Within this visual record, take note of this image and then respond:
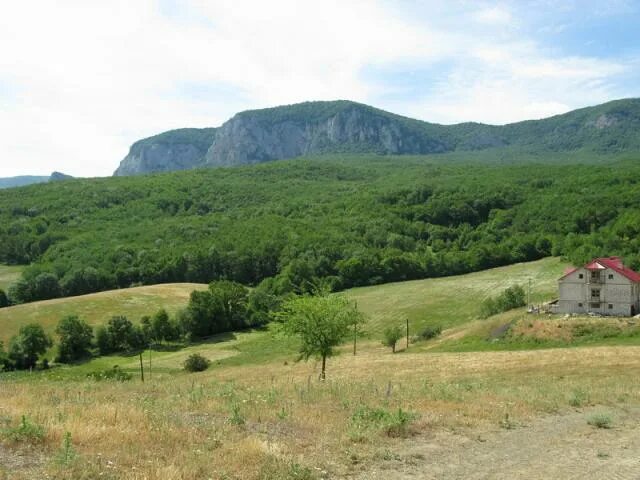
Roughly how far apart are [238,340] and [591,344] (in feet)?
162

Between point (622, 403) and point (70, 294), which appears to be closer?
point (622, 403)

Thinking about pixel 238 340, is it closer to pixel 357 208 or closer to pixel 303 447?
pixel 303 447

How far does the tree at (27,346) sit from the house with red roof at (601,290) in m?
62.4

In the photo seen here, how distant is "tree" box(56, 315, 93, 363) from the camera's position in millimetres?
75562

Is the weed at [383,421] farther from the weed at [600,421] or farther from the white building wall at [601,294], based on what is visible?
the white building wall at [601,294]

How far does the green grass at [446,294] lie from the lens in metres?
78.1

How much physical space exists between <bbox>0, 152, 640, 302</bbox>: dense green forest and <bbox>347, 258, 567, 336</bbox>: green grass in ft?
27.5

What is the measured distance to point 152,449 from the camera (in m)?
9.51

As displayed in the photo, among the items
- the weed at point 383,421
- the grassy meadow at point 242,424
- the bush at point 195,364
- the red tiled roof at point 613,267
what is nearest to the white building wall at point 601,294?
the red tiled roof at point 613,267

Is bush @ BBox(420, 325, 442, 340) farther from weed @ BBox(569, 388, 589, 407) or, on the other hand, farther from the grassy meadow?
weed @ BBox(569, 388, 589, 407)

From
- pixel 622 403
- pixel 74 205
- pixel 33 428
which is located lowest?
pixel 622 403

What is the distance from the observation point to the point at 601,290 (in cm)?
5897

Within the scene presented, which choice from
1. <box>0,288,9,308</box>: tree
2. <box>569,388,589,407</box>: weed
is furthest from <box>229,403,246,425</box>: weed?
<box>0,288,9,308</box>: tree

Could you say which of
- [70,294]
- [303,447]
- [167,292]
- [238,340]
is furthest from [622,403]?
[70,294]
